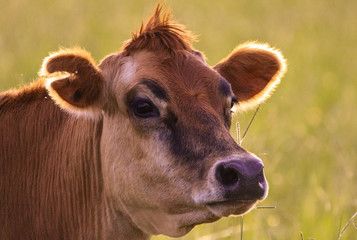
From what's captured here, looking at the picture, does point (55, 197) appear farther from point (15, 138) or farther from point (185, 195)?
point (185, 195)

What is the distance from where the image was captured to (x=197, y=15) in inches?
909

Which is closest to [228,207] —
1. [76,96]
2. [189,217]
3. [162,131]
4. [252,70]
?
[189,217]

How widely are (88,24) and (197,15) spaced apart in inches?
191

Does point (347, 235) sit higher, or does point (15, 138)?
point (15, 138)

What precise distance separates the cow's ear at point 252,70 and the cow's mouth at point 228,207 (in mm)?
1753

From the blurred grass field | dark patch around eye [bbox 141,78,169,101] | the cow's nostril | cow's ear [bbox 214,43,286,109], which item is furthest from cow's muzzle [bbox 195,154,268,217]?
cow's ear [bbox 214,43,286,109]

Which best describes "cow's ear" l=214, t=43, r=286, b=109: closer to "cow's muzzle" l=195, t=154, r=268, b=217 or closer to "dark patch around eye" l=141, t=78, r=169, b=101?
"dark patch around eye" l=141, t=78, r=169, b=101

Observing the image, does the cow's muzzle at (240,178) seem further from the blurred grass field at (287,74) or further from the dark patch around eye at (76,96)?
the dark patch around eye at (76,96)

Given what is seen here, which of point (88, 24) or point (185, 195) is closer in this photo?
point (185, 195)

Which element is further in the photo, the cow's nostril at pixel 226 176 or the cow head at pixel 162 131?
the cow head at pixel 162 131

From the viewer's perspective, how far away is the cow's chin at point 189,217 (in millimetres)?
5496

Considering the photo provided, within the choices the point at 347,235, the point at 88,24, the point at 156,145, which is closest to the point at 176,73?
the point at 156,145

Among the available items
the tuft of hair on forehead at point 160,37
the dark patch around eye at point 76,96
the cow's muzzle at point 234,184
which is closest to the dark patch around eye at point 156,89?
the tuft of hair on forehead at point 160,37

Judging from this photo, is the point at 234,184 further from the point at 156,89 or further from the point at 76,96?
the point at 76,96
